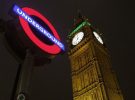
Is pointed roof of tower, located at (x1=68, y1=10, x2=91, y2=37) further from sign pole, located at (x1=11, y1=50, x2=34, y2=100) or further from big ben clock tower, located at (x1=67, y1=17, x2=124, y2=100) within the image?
sign pole, located at (x1=11, y1=50, x2=34, y2=100)

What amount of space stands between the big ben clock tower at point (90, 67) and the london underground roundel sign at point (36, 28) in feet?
75.5

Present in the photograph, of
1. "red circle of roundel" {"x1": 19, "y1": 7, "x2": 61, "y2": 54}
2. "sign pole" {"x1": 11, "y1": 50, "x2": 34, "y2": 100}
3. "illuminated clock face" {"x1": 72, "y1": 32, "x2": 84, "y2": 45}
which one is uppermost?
"illuminated clock face" {"x1": 72, "y1": 32, "x2": 84, "y2": 45}

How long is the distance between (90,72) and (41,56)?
2753cm

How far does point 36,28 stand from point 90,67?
2802 cm

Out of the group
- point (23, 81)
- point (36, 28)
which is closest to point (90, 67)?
point (36, 28)

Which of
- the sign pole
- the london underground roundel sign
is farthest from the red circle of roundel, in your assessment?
the sign pole

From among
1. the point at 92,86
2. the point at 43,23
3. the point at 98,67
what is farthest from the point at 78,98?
the point at 43,23

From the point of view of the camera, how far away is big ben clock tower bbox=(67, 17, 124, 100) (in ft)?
92.3

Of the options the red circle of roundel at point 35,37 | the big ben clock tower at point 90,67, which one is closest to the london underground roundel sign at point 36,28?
the red circle of roundel at point 35,37

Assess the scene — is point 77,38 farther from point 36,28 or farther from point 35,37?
point 35,37

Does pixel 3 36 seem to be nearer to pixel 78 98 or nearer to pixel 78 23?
pixel 78 98

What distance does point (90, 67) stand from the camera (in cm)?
3145

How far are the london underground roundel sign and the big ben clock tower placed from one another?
75.5 feet

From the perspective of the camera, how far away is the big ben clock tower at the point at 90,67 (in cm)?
2812
